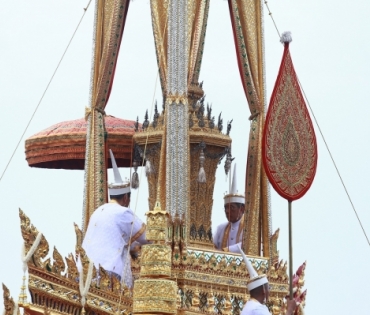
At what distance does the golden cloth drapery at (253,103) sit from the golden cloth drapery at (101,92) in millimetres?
1113

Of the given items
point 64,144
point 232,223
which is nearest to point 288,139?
point 232,223

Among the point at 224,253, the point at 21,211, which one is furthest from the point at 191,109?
the point at 21,211

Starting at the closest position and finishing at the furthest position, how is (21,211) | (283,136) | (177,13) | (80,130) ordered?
(21,211) < (283,136) < (177,13) < (80,130)

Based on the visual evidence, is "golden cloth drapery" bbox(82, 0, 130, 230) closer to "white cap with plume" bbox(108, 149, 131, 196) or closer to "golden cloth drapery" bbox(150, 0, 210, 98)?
"golden cloth drapery" bbox(150, 0, 210, 98)

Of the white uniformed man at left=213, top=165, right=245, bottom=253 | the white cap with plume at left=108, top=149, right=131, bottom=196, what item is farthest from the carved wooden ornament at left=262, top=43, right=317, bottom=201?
the white uniformed man at left=213, top=165, right=245, bottom=253

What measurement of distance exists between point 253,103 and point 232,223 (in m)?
1.17

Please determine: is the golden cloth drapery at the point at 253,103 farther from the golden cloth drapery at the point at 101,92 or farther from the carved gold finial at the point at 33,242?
the carved gold finial at the point at 33,242

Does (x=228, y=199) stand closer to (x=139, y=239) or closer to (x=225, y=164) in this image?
(x=225, y=164)

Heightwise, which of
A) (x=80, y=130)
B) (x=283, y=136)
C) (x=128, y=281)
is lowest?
(x=128, y=281)

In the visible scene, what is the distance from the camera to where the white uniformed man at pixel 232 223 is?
12.9 m

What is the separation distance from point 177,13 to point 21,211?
9.56ft

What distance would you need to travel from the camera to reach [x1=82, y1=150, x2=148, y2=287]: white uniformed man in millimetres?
11188

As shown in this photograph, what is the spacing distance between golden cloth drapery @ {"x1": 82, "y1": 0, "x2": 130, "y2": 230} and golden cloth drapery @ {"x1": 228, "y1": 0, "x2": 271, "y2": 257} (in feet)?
3.65

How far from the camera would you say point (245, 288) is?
11719 mm
